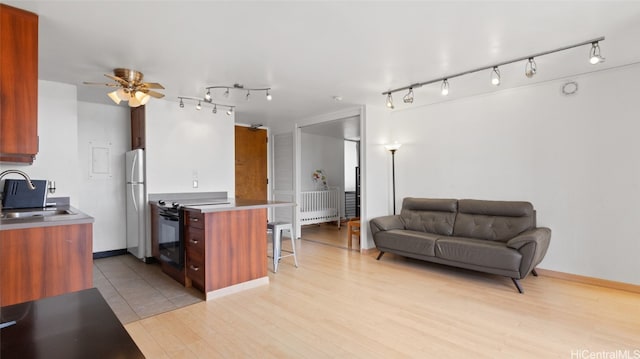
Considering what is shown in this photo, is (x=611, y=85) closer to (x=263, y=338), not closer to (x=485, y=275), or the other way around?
(x=485, y=275)

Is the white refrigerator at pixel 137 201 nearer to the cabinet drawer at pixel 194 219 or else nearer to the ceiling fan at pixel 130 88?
the ceiling fan at pixel 130 88

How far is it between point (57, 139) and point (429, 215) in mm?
4699

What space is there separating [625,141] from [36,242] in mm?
5273

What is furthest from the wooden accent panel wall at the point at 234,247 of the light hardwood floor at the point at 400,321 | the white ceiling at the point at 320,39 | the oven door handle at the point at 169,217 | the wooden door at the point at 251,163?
the wooden door at the point at 251,163

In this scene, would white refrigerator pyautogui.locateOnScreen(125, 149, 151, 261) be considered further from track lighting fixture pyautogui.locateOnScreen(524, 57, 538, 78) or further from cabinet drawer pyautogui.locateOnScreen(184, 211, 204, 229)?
track lighting fixture pyautogui.locateOnScreen(524, 57, 538, 78)

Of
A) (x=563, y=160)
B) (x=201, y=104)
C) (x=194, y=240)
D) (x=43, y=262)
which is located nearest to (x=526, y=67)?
(x=563, y=160)

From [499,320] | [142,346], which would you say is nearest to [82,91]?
[142,346]

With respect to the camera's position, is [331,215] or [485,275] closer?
[485,275]

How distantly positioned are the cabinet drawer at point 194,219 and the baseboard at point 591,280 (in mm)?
3969

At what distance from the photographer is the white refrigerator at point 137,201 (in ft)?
13.9

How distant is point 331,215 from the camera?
25.1 feet

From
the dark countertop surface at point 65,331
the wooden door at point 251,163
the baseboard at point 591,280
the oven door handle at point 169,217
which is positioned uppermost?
the wooden door at point 251,163

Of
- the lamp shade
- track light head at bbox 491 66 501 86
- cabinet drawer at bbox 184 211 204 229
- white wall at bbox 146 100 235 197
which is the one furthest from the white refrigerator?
track light head at bbox 491 66 501 86

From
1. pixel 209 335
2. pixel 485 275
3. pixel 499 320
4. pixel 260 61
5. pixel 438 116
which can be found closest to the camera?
pixel 209 335
